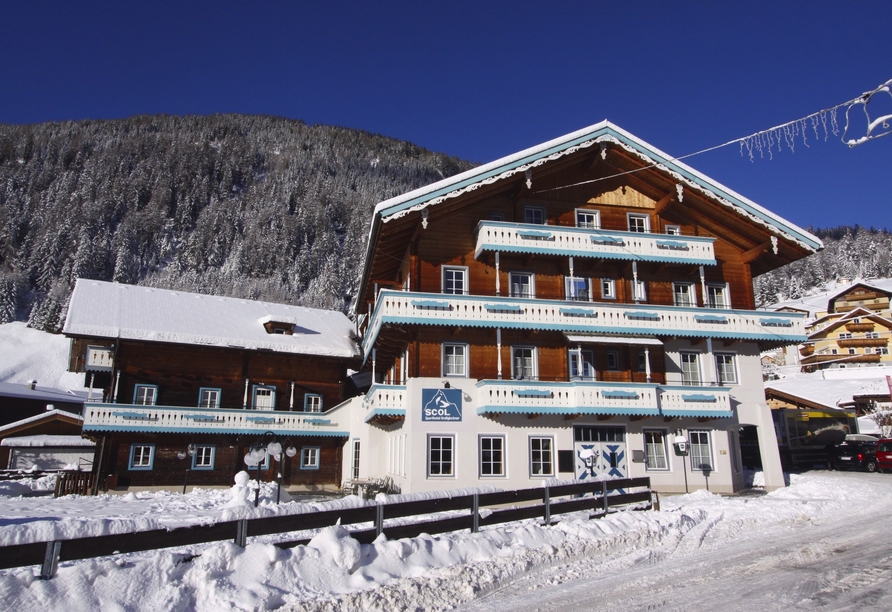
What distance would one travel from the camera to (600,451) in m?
24.8

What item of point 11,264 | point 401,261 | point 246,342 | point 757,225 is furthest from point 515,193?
point 11,264

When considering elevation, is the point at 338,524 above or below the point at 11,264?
below

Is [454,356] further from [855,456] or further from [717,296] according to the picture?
[855,456]

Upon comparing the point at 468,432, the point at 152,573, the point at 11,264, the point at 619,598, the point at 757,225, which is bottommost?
the point at 619,598

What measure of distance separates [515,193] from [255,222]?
13961cm

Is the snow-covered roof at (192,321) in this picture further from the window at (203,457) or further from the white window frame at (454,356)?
the white window frame at (454,356)

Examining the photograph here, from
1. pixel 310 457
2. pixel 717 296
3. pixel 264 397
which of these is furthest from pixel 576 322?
pixel 264 397

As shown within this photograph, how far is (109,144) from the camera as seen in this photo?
19375 cm

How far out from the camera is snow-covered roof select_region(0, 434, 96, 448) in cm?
3984

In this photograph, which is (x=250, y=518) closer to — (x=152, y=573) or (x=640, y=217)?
(x=152, y=573)

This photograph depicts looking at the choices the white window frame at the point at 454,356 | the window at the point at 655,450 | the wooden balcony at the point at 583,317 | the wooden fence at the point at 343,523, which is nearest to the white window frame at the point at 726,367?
the wooden balcony at the point at 583,317

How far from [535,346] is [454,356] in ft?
11.6

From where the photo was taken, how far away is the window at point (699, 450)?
2548 centimetres

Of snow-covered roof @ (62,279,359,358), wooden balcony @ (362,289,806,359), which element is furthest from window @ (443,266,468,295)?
snow-covered roof @ (62,279,359,358)
